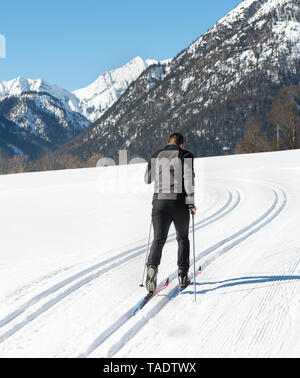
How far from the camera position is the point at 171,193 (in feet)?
14.2

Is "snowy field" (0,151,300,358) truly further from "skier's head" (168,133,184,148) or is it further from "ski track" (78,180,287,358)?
"skier's head" (168,133,184,148)

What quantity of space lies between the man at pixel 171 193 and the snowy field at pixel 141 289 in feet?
2.17

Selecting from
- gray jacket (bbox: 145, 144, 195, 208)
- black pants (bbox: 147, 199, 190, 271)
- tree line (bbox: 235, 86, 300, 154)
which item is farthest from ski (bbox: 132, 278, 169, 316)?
tree line (bbox: 235, 86, 300, 154)

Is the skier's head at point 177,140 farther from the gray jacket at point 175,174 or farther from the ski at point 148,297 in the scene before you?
the ski at point 148,297

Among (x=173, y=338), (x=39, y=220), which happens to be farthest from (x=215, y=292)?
(x=39, y=220)

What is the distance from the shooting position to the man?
4.32 metres

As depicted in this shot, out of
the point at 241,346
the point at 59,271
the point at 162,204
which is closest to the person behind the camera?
the point at 241,346

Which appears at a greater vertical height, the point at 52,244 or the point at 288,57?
the point at 288,57

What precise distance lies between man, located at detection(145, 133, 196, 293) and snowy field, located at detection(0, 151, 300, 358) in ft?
2.17

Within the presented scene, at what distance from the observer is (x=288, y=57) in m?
Answer: 174

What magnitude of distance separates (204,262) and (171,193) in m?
1.75
